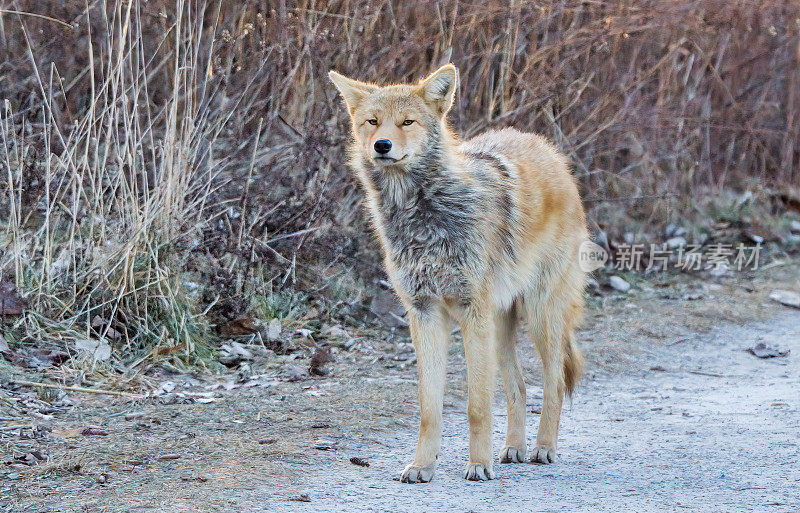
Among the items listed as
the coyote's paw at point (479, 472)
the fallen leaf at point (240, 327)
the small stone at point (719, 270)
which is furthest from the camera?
the small stone at point (719, 270)

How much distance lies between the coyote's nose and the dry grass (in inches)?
97.7

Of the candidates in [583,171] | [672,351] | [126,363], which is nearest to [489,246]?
[126,363]

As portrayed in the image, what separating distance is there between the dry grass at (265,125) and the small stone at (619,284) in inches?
34.5

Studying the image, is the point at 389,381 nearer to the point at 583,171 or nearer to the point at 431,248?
the point at 431,248

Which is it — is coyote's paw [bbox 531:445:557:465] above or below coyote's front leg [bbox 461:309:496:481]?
below

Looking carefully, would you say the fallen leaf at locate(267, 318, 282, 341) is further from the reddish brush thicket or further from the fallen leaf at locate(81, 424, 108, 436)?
the fallen leaf at locate(81, 424, 108, 436)

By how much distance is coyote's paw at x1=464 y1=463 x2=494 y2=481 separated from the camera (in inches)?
181

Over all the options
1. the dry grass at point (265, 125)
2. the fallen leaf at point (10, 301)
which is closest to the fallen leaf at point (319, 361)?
the dry grass at point (265, 125)

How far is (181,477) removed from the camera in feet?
14.3

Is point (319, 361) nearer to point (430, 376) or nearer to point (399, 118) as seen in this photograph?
point (430, 376)

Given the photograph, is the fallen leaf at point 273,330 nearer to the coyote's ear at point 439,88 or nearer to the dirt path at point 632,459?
the dirt path at point 632,459

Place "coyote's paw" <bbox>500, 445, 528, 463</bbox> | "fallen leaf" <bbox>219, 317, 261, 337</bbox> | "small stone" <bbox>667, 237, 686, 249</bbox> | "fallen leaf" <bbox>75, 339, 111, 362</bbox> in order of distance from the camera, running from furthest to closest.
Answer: "small stone" <bbox>667, 237, 686, 249</bbox>
"fallen leaf" <bbox>219, 317, 261, 337</bbox>
"fallen leaf" <bbox>75, 339, 111, 362</bbox>
"coyote's paw" <bbox>500, 445, 528, 463</bbox>

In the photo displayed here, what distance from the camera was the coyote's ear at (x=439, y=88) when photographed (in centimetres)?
498

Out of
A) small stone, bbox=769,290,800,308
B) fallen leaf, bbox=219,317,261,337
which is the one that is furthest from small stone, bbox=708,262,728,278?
fallen leaf, bbox=219,317,261,337
